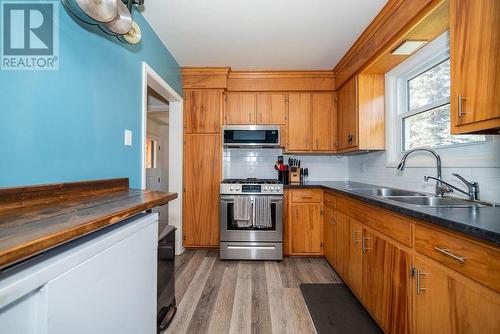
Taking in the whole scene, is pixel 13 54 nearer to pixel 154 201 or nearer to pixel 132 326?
pixel 154 201

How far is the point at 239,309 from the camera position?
1746mm

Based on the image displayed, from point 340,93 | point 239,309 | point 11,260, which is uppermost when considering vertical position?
point 340,93

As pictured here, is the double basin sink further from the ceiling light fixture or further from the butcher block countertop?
the butcher block countertop

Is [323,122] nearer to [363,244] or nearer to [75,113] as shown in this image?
[363,244]

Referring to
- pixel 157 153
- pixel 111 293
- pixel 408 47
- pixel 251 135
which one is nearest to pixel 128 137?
pixel 111 293

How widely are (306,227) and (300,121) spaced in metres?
1.45

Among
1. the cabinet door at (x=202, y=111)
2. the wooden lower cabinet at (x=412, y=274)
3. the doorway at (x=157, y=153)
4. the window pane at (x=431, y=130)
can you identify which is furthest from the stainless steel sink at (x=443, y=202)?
the doorway at (x=157, y=153)

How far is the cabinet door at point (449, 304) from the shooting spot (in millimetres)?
764

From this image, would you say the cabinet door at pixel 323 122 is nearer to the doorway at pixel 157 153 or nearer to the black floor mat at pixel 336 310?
the black floor mat at pixel 336 310

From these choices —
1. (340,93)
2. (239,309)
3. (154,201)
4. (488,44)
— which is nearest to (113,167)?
(154,201)

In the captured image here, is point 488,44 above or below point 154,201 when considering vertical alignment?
above

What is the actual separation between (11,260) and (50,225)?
8.4 inches

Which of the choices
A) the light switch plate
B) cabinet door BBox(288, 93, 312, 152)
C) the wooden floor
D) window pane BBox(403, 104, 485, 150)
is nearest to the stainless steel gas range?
the wooden floor

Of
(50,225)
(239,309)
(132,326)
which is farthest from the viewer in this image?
(239,309)
